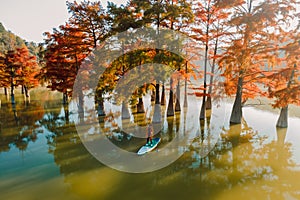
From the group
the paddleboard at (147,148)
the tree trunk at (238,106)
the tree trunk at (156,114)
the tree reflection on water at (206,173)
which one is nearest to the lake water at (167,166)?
the tree reflection on water at (206,173)

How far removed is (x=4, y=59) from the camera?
28734mm

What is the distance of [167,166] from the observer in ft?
32.8

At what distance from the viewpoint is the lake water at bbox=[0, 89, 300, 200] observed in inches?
303

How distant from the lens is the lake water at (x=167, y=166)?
7.69 meters

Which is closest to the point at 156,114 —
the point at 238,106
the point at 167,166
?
the point at 238,106

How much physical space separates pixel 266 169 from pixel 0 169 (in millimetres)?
12457

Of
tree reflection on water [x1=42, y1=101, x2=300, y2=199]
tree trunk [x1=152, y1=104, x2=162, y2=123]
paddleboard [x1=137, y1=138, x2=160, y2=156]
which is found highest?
tree trunk [x1=152, y1=104, x2=162, y2=123]

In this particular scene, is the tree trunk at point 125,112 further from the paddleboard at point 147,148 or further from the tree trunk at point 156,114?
the paddleboard at point 147,148

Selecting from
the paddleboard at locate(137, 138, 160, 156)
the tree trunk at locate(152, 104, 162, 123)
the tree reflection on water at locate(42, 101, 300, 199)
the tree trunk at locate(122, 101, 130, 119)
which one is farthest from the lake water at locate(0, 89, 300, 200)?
the tree trunk at locate(122, 101, 130, 119)

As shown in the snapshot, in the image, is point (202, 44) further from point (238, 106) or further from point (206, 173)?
point (206, 173)

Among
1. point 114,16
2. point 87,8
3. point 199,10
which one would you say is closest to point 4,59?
point 87,8

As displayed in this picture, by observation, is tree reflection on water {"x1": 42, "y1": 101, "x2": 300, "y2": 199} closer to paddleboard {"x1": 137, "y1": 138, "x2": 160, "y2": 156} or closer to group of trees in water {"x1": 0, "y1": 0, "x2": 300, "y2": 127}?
paddleboard {"x1": 137, "y1": 138, "x2": 160, "y2": 156}

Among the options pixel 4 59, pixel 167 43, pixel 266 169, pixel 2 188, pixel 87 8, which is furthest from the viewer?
pixel 4 59

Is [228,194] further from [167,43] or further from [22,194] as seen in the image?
[167,43]
